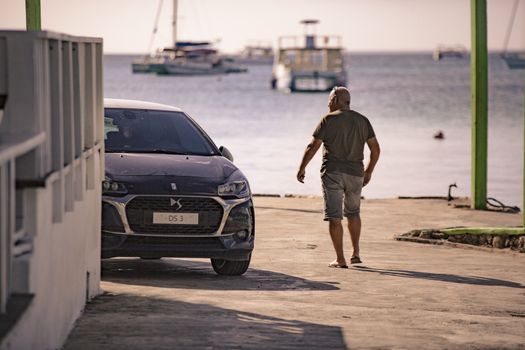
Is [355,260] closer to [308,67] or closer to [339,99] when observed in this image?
[339,99]

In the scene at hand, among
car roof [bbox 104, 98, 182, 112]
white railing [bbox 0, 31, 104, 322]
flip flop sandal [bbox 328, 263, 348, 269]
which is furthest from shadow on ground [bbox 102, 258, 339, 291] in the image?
white railing [bbox 0, 31, 104, 322]

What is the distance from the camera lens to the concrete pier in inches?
379

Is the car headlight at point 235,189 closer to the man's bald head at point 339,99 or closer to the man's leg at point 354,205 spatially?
the man's leg at point 354,205

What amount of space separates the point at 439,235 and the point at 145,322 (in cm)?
906

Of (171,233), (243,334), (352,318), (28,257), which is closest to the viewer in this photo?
(28,257)

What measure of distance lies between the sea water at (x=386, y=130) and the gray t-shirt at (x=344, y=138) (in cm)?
1637

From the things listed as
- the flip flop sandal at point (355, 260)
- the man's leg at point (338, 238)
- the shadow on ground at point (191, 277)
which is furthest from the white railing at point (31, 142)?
the flip flop sandal at point (355, 260)

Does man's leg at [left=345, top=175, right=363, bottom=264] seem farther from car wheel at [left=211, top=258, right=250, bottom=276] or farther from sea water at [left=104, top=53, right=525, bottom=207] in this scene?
sea water at [left=104, top=53, right=525, bottom=207]

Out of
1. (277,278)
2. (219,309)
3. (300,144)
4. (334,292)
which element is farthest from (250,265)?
(300,144)

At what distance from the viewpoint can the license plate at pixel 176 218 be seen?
1338 centimetres

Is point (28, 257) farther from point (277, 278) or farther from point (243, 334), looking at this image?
point (277, 278)

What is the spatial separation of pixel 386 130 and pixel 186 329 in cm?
5896

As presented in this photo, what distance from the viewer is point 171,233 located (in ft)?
44.0

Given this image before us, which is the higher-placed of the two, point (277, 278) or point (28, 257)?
point (28, 257)
